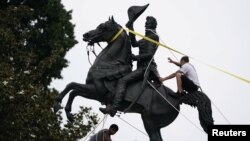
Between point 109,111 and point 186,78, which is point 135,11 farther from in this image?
point 109,111

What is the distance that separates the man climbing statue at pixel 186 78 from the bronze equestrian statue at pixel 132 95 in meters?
0.16

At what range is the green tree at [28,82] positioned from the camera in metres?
25.4

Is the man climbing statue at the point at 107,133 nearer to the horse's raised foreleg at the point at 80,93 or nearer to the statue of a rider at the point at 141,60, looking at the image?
the statue of a rider at the point at 141,60

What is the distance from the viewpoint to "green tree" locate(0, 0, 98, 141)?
2538 centimetres

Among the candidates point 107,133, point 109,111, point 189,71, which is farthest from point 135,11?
point 107,133

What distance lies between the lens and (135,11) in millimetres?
18453

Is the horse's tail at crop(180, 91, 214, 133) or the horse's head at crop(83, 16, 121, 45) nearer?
the horse's tail at crop(180, 91, 214, 133)

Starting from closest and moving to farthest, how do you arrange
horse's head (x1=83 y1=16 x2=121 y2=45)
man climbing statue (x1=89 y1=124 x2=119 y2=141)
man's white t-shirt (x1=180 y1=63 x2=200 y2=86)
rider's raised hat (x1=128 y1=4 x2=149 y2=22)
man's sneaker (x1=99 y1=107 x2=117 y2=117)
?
man's sneaker (x1=99 y1=107 x2=117 y2=117) → man climbing statue (x1=89 y1=124 x2=119 y2=141) → man's white t-shirt (x1=180 y1=63 x2=200 y2=86) → horse's head (x1=83 y1=16 x2=121 y2=45) → rider's raised hat (x1=128 y1=4 x2=149 y2=22)

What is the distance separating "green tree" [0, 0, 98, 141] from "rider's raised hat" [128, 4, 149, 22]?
25.0 ft

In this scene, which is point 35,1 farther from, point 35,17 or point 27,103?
point 27,103

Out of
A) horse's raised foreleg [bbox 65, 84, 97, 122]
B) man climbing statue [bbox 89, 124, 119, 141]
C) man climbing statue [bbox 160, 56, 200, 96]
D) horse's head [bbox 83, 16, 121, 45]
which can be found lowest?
man climbing statue [bbox 89, 124, 119, 141]

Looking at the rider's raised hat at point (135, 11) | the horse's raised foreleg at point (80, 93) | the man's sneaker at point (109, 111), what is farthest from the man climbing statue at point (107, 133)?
the rider's raised hat at point (135, 11)

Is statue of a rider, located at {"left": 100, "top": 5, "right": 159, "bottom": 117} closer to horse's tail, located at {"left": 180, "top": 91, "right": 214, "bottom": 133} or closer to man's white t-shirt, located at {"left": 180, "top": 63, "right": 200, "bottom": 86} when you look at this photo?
man's white t-shirt, located at {"left": 180, "top": 63, "right": 200, "bottom": 86}

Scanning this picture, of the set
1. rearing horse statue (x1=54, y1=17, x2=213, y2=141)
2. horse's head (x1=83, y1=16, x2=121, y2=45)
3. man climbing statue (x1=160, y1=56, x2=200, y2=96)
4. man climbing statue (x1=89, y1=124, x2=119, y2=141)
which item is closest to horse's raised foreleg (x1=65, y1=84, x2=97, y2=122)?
rearing horse statue (x1=54, y1=17, x2=213, y2=141)
